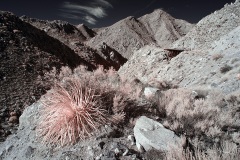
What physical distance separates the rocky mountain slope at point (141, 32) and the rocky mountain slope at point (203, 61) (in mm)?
19630

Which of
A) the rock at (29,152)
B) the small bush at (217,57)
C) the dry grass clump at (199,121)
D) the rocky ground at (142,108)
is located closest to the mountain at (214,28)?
the rocky ground at (142,108)

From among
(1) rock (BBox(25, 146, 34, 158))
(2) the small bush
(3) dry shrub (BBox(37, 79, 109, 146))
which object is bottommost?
(1) rock (BBox(25, 146, 34, 158))

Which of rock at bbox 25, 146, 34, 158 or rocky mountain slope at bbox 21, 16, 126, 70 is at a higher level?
rocky mountain slope at bbox 21, 16, 126, 70

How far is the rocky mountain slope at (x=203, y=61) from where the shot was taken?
548 inches

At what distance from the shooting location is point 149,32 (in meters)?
60.2

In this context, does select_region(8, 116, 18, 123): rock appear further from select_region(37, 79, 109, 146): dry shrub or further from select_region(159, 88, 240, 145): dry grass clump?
select_region(159, 88, 240, 145): dry grass clump

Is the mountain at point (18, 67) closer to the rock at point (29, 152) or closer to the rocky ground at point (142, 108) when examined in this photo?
the rocky ground at point (142, 108)

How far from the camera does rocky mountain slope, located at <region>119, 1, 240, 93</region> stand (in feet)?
45.7

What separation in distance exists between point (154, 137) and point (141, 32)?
5505cm

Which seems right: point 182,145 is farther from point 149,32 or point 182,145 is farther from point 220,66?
point 149,32

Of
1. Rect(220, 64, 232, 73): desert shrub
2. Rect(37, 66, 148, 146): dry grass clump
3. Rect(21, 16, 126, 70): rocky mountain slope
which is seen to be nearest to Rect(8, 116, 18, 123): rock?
Rect(37, 66, 148, 146): dry grass clump

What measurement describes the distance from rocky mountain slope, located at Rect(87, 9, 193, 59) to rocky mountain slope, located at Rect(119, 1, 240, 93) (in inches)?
773

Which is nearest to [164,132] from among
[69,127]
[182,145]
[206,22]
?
[182,145]

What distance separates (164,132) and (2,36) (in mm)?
12766
